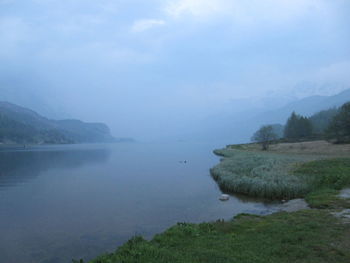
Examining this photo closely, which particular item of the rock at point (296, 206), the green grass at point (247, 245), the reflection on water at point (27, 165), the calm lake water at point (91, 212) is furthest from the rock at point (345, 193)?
the reflection on water at point (27, 165)

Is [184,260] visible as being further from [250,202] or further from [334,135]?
[334,135]

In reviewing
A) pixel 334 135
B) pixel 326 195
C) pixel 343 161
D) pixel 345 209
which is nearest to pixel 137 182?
pixel 326 195

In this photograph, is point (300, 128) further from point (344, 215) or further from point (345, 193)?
point (344, 215)

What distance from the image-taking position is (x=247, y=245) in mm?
10977

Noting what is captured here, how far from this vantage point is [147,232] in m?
17.7

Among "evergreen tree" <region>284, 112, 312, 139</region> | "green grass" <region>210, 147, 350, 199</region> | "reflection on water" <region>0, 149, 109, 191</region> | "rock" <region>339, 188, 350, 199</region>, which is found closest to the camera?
"rock" <region>339, 188, 350, 199</region>

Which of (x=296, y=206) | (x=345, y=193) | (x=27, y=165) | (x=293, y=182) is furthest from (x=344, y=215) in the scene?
(x=27, y=165)

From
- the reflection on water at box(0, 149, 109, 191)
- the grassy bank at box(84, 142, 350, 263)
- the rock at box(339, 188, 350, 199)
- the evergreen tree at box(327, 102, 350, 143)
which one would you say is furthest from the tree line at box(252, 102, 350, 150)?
the grassy bank at box(84, 142, 350, 263)

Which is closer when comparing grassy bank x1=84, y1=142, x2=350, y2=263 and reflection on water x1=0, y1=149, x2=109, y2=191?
grassy bank x1=84, y1=142, x2=350, y2=263

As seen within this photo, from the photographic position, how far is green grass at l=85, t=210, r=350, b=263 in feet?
31.5

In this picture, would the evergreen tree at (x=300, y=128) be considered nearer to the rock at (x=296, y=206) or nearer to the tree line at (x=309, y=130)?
the tree line at (x=309, y=130)

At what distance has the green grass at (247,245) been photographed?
960 centimetres

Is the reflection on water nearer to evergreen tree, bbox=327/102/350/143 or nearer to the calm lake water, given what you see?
the calm lake water

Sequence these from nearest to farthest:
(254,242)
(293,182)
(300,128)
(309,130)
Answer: (254,242) → (293,182) → (309,130) → (300,128)
